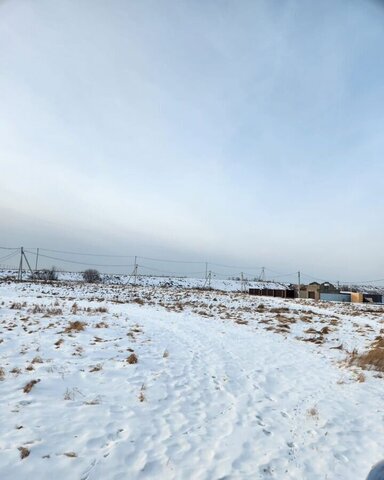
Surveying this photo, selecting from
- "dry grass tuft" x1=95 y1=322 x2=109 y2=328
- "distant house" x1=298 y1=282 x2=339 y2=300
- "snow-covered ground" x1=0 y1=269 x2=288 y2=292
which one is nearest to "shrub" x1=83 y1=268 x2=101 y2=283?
"snow-covered ground" x1=0 y1=269 x2=288 y2=292

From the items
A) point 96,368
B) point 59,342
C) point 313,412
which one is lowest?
point 313,412

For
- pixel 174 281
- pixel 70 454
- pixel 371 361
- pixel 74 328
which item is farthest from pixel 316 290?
pixel 70 454

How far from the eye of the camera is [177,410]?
6.07 meters

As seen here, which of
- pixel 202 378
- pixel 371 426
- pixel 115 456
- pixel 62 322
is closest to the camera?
pixel 115 456

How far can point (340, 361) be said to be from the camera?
34.1ft

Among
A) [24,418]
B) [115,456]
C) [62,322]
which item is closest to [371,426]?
[115,456]

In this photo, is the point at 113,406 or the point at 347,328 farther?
the point at 347,328

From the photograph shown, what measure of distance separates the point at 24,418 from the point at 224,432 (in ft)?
10.9

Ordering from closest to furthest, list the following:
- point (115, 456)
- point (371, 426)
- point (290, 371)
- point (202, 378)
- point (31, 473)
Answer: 1. point (31, 473)
2. point (115, 456)
3. point (371, 426)
4. point (202, 378)
5. point (290, 371)

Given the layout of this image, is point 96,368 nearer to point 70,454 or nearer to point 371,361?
point 70,454

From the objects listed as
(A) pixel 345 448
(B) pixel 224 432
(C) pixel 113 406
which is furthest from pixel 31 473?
(A) pixel 345 448

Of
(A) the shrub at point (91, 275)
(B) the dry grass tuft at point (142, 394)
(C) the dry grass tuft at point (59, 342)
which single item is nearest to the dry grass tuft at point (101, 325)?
(C) the dry grass tuft at point (59, 342)

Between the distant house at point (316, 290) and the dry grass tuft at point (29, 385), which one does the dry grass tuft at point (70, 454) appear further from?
the distant house at point (316, 290)

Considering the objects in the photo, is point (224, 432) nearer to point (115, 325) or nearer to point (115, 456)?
point (115, 456)
